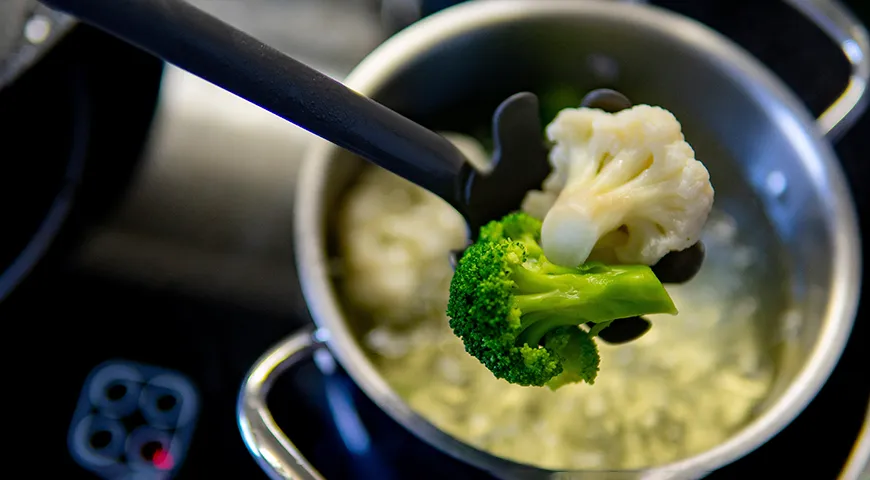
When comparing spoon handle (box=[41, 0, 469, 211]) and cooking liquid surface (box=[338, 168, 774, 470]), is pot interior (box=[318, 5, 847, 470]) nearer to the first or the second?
cooking liquid surface (box=[338, 168, 774, 470])

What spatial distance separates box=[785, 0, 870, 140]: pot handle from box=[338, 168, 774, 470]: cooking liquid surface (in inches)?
7.0

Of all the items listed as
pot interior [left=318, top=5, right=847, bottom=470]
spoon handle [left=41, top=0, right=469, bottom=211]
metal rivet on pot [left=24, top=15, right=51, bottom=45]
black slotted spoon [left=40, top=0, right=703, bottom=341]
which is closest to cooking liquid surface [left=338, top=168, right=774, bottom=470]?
pot interior [left=318, top=5, right=847, bottom=470]

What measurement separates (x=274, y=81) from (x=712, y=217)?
0.64 metres

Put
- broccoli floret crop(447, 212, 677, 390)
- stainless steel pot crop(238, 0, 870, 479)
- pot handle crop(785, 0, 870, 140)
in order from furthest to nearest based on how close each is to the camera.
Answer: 1. pot handle crop(785, 0, 870, 140)
2. stainless steel pot crop(238, 0, 870, 479)
3. broccoli floret crop(447, 212, 677, 390)

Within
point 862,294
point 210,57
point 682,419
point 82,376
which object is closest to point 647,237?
point 682,419

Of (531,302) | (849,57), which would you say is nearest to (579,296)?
(531,302)

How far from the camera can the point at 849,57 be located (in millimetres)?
947

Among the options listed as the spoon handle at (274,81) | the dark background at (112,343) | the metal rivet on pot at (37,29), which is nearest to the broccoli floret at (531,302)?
the spoon handle at (274,81)

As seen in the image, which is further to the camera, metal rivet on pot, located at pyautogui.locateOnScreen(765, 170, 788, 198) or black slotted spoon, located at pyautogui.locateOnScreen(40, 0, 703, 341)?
metal rivet on pot, located at pyautogui.locateOnScreen(765, 170, 788, 198)

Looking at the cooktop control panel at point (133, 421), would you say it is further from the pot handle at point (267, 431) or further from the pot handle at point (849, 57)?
the pot handle at point (849, 57)

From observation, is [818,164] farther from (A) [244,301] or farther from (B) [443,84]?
(A) [244,301]

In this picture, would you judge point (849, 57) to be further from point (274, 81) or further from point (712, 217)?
point (274, 81)

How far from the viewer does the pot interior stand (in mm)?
831

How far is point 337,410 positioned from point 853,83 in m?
0.80
